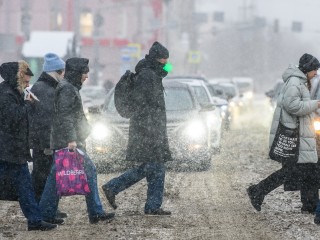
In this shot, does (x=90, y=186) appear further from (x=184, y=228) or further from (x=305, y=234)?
(x=305, y=234)

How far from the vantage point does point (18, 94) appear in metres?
9.37

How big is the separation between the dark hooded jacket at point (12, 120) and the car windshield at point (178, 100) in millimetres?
7467

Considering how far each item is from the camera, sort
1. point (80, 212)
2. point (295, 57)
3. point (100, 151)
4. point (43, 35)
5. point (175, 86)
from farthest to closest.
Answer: point (295, 57) < point (43, 35) < point (175, 86) < point (100, 151) < point (80, 212)

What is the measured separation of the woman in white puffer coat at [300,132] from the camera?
10.3 meters

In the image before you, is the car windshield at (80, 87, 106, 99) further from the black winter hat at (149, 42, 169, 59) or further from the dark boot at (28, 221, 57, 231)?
the dark boot at (28, 221, 57, 231)

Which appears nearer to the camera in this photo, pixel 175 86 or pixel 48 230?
pixel 48 230

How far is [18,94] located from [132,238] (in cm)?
167

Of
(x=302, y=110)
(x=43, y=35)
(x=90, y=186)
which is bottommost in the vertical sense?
(x=43, y=35)

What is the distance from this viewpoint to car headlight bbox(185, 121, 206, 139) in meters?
15.8

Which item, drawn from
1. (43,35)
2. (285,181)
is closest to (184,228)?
(285,181)

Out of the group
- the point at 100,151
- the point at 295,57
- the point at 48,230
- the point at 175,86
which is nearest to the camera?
the point at 48,230

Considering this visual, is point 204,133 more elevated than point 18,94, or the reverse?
point 18,94

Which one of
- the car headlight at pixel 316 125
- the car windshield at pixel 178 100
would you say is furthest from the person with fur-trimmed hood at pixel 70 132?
the car windshield at pixel 178 100

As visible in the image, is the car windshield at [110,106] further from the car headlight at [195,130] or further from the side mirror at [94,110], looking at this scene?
the car headlight at [195,130]
